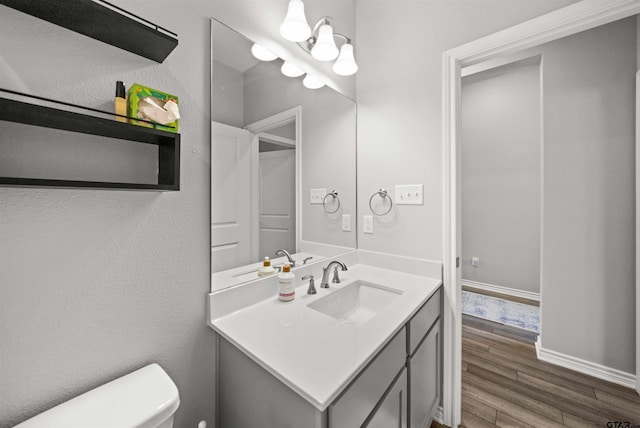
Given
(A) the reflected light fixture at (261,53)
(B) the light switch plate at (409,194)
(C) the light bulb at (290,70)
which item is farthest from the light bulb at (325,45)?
(B) the light switch plate at (409,194)

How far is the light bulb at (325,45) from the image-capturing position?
138 centimetres

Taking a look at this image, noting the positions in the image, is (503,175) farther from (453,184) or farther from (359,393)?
(359,393)

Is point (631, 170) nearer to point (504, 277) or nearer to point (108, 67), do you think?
point (504, 277)

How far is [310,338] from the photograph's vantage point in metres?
0.89

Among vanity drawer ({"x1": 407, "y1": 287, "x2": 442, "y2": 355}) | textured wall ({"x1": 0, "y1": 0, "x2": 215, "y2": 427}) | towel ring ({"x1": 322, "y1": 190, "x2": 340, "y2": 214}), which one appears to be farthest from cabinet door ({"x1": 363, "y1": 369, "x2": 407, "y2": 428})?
towel ring ({"x1": 322, "y1": 190, "x2": 340, "y2": 214})

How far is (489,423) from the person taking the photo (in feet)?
4.93

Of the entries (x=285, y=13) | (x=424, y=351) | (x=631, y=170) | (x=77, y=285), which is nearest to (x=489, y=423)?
(x=424, y=351)

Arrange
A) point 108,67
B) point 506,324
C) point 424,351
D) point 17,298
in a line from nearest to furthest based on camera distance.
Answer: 1. point 17,298
2. point 108,67
3. point 424,351
4. point 506,324

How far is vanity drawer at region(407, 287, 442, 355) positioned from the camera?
1132 mm

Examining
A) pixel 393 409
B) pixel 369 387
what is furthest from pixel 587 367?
pixel 369 387

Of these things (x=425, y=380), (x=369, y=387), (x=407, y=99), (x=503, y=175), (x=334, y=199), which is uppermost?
(x=407, y=99)

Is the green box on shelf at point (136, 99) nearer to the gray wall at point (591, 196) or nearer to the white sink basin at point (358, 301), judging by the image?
the white sink basin at point (358, 301)

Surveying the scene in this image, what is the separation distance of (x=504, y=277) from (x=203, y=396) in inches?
145

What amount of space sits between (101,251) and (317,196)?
1.12 meters
